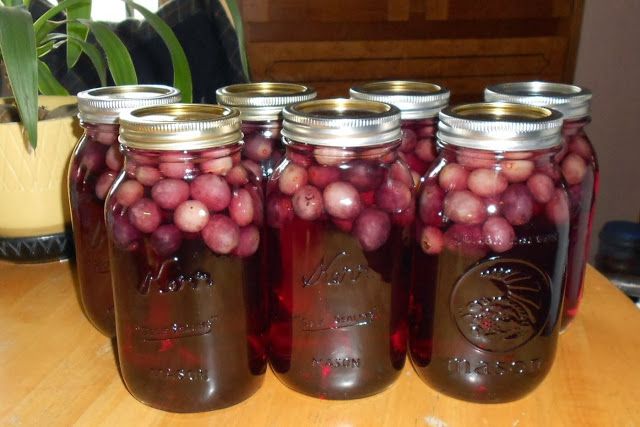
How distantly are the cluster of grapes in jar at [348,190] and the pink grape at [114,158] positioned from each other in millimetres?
172

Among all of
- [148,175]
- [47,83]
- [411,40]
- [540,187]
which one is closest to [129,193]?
[148,175]

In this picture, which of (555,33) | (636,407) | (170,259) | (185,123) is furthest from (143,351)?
(555,33)

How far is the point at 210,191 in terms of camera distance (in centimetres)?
55

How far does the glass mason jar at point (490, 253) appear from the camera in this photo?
57 centimetres

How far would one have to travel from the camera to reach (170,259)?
0.56m

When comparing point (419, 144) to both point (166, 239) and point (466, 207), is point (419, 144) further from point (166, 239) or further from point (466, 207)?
point (166, 239)

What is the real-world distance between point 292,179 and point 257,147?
10cm

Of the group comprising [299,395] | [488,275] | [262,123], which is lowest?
[299,395]

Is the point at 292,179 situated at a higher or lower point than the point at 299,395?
higher

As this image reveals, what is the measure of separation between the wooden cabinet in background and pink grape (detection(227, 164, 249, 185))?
1657 mm

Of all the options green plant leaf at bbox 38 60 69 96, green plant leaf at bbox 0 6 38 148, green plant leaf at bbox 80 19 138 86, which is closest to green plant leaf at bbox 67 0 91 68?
green plant leaf at bbox 38 60 69 96

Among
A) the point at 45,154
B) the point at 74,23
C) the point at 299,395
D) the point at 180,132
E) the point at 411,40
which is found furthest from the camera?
the point at 411,40

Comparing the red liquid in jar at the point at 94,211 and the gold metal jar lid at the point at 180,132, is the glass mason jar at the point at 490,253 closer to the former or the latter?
the gold metal jar lid at the point at 180,132

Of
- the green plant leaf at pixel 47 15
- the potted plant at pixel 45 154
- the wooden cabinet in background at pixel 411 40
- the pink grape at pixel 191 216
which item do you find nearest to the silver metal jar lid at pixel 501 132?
the pink grape at pixel 191 216
